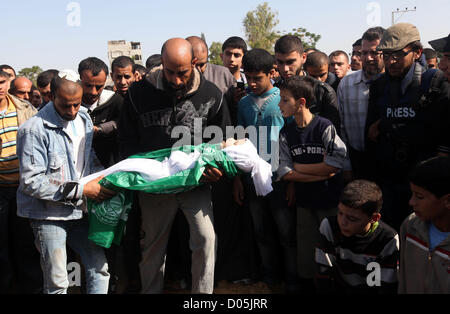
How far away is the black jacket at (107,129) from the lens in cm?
364

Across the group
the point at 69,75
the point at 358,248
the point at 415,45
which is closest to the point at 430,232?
the point at 358,248

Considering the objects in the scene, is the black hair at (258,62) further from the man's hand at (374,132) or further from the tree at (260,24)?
the tree at (260,24)

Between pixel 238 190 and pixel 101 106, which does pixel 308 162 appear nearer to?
pixel 238 190

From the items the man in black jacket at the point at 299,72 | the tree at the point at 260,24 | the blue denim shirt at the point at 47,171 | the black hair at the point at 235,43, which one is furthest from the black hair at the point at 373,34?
the tree at the point at 260,24

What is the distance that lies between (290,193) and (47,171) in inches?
74.8

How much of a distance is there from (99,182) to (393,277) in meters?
2.12

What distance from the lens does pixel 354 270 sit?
2.81 m

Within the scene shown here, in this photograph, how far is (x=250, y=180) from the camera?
3.58 metres

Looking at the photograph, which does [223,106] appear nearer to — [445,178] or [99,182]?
[99,182]

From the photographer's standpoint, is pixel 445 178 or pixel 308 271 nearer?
pixel 445 178

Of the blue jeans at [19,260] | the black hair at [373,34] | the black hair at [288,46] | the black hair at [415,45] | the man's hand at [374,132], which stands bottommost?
the blue jeans at [19,260]

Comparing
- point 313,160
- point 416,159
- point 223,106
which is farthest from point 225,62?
point 416,159

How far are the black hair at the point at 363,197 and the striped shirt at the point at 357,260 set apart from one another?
0.17 metres

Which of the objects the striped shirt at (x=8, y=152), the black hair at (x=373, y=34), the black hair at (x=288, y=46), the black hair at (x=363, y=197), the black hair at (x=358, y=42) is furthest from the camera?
the black hair at (x=358, y=42)
